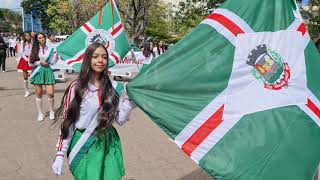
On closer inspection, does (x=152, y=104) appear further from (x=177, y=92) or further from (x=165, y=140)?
(x=165, y=140)

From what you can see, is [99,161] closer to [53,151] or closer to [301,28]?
[301,28]

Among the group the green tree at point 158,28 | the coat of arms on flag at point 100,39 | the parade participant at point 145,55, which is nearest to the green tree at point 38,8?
the green tree at point 158,28

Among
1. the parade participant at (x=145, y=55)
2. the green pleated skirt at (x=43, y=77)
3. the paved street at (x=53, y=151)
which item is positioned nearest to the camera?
the paved street at (x=53, y=151)

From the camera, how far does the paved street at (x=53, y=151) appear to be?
5875 millimetres

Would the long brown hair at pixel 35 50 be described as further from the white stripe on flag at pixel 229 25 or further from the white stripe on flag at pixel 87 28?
the white stripe on flag at pixel 229 25

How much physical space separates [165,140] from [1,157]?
8.28ft

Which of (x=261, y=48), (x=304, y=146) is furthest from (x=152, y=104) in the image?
(x=304, y=146)

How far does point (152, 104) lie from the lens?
3826mm

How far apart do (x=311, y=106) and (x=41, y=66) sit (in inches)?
257

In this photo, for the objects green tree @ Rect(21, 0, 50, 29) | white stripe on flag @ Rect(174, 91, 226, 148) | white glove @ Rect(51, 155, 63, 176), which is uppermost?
green tree @ Rect(21, 0, 50, 29)

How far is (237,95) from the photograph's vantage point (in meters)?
3.88

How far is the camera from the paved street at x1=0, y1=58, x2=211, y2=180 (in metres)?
5.88

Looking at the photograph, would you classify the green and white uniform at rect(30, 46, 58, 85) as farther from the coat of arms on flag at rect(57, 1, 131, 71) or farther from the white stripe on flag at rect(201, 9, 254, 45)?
the white stripe on flag at rect(201, 9, 254, 45)

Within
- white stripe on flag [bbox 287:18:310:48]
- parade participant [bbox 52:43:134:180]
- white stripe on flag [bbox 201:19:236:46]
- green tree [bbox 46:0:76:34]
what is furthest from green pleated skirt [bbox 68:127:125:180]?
Result: green tree [bbox 46:0:76:34]
